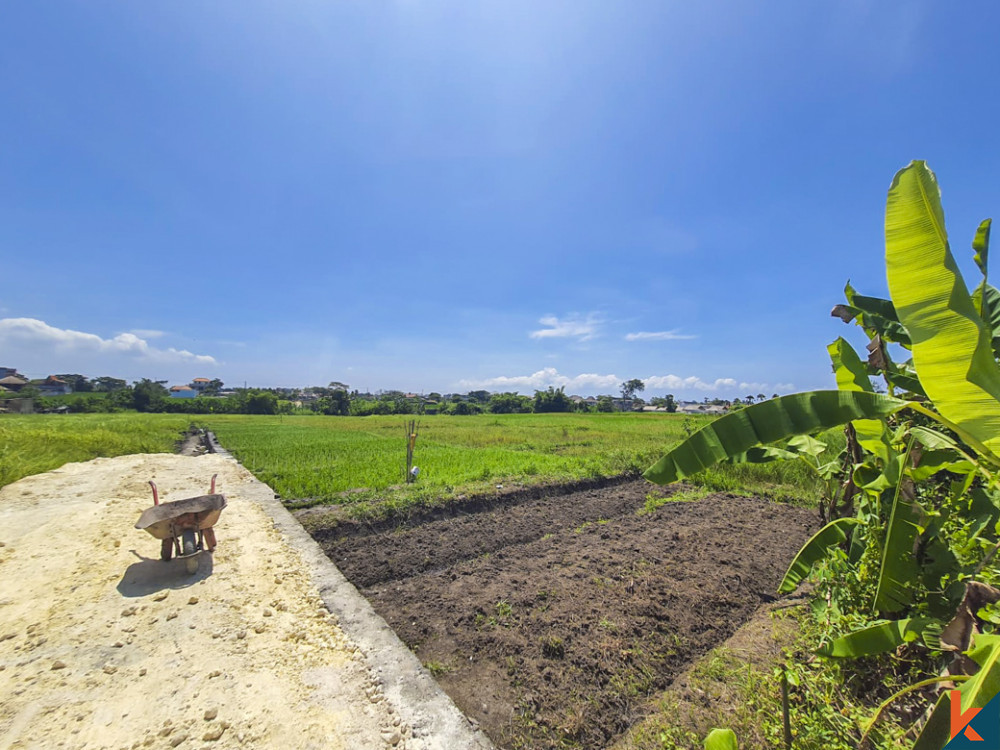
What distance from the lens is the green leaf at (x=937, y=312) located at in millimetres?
1145

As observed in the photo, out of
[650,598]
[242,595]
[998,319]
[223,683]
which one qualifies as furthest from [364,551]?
[998,319]

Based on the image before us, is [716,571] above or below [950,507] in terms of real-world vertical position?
below

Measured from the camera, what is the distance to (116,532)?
5523 millimetres

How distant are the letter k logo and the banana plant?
0.03m

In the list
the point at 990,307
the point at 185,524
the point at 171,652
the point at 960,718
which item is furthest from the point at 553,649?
the point at 185,524

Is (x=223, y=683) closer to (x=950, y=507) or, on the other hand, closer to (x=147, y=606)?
(x=147, y=606)

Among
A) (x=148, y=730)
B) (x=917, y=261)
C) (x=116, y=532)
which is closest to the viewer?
(x=917, y=261)

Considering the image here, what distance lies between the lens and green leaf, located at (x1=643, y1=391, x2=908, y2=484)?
1.34 m

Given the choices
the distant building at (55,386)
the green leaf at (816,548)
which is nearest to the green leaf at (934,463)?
the green leaf at (816,548)

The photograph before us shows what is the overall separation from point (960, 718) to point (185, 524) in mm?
5869

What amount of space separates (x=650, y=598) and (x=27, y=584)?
665 cm

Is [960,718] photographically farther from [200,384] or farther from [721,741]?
[200,384]

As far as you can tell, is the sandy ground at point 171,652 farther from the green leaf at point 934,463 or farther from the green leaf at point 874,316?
the green leaf at point 874,316

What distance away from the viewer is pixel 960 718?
88 centimetres
